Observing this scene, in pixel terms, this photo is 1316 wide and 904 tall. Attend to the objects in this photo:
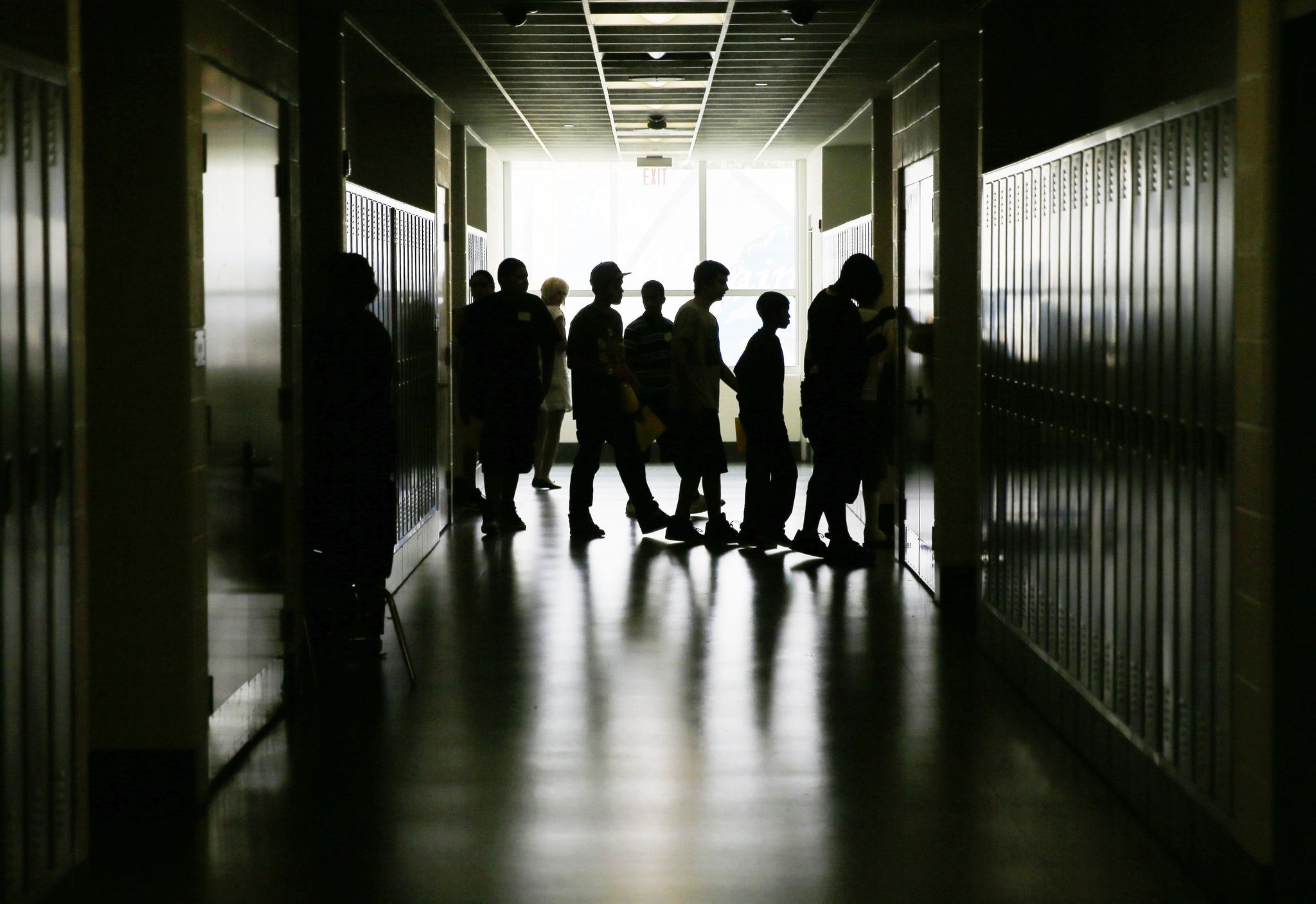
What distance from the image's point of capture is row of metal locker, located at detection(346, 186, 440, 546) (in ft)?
26.2

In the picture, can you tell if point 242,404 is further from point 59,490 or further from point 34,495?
Answer: point 34,495

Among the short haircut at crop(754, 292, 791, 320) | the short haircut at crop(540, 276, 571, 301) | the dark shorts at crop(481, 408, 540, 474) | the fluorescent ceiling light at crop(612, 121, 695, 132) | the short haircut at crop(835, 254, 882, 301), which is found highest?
the fluorescent ceiling light at crop(612, 121, 695, 132)

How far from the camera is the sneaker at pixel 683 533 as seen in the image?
10000 millimetres

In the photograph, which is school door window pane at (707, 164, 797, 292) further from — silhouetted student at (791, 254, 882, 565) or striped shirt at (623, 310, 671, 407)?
silhouetted student at (791, 254, 882, 565)

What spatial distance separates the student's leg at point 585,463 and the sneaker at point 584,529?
54mm

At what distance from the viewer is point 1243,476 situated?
358 cm

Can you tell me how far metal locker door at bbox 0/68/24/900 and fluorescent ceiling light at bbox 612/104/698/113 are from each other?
8.02m

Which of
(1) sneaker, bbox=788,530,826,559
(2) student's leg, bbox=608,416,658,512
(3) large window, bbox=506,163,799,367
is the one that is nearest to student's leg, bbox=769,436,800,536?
(1) sneaker, bbox=788,530,826,559

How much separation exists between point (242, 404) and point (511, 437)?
4.43 meters

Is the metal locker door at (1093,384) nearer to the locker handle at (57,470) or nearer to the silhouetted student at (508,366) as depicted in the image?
the locker handle at (57,470)

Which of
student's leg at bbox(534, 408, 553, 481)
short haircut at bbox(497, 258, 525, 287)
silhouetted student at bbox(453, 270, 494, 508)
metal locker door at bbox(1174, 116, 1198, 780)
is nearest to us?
metal locker door at bbox(1174, 116, 1198, 780)

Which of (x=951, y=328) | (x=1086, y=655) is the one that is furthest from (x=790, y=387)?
(x=1086, y=655)

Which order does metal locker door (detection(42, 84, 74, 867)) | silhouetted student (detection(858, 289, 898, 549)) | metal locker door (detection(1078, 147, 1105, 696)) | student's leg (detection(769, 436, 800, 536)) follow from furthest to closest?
student's leg (detection(769, 436, 800, 536)) < silhouetted student (detection(858, 289, 898, 549)) < metal locker door (detection(1078, 147, 1105, 696)) < metal locker door (detection(42, 84, 74, 867))

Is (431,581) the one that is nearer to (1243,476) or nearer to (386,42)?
(386,42)
